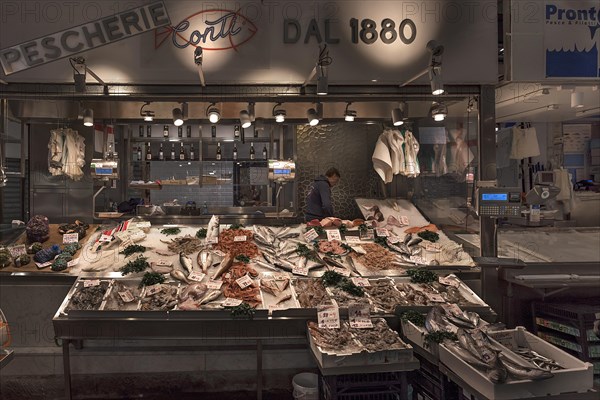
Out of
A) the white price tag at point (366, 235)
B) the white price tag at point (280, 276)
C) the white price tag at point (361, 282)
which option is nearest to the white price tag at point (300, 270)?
the white price tag at point (280, 276)

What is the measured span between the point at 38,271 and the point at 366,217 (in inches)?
151

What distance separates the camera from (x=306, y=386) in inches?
163

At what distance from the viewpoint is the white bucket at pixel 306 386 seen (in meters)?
3.94

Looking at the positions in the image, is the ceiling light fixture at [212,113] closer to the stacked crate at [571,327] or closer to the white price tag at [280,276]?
the white price tag at [280,276]

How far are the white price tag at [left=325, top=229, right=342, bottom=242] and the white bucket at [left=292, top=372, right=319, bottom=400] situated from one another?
150 cm

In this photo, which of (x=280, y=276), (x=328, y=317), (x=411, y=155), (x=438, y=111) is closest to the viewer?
(x=328, y=317)

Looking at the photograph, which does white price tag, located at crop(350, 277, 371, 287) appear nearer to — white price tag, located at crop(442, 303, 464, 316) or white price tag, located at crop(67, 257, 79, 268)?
white price tag, located at crop(442, 303, 464, 316)

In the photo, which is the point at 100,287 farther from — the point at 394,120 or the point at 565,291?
the point at 565,291

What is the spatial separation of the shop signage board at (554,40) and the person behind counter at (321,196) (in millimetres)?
2439

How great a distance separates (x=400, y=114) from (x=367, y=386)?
10.6 feet

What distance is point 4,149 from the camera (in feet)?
16.2

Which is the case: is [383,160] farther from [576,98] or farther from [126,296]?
[126,296]

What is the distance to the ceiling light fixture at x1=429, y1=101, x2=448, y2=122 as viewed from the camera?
494 cm

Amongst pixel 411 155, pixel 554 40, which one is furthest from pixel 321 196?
pixel 554 40
